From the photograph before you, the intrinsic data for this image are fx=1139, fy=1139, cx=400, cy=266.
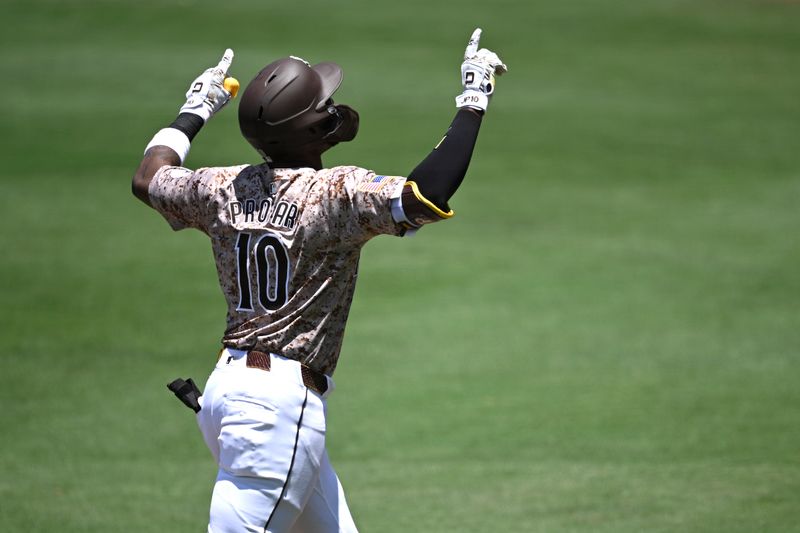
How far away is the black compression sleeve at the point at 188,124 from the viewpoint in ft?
14.2

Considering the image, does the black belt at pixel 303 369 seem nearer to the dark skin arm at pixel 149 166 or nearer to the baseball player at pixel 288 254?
the baseball player at pixel 288 254

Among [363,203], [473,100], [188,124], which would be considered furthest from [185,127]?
[473,100]

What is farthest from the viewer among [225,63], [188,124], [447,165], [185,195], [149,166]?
[225,63]

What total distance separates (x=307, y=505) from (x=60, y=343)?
582 centimetres

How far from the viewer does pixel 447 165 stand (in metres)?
A: 3.54

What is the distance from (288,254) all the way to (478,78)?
33.7 inches

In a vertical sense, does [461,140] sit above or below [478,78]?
below

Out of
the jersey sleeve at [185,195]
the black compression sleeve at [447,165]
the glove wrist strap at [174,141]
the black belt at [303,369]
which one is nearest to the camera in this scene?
the black compression sleeve at [447,165]

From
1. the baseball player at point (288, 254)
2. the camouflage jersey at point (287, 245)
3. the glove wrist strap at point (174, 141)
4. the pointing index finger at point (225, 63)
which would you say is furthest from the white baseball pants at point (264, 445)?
the pointing index finger at point (225, 63)

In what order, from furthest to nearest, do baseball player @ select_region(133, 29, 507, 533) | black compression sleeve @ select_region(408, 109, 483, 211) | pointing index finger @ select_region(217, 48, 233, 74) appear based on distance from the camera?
pointing index finger @ select_region(217, 48, 233, 74) < baseball player @ select_region(133, 29, 507, 533) < black compression sleeve @ select_region(408, 109, 483, 211)

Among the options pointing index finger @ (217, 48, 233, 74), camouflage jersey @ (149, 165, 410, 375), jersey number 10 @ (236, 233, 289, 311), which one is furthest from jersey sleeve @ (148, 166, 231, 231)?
pointing index finger @ (217, 48, 233, 74)

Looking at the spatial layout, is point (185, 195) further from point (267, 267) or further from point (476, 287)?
point (476, 287)

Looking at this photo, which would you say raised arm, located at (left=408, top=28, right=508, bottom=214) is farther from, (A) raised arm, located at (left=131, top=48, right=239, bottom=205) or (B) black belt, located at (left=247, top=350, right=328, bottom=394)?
(A) raised arm, located at (left=131, top=48, right=239, bottom=205)

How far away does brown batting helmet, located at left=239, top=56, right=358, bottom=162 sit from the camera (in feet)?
12.4
